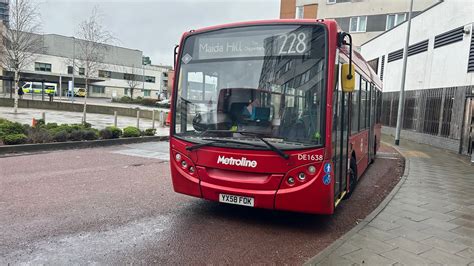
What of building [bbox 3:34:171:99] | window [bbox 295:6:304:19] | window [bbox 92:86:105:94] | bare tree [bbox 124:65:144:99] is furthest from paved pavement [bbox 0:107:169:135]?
bare tree [bbox 124:65:144:99]

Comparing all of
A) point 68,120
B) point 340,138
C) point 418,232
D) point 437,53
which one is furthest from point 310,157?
point 68,120

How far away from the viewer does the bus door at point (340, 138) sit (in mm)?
4922

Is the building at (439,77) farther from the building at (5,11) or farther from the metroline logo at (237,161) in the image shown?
the building at (5,11)

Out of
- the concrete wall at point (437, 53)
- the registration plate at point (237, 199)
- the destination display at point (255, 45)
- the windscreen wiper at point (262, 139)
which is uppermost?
the concrete wall at point (437, 53)

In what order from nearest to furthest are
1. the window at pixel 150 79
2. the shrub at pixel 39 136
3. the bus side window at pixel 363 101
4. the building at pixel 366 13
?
the bus side window at pixel 363 101 < the shrub at pixel 39 136 < the building at pixel 366 13 < the window at pixel 150 79

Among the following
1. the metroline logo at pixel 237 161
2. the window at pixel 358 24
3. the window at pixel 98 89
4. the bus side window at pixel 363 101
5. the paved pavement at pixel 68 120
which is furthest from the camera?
the window at pixel 98 89

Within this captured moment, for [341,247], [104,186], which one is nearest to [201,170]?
[341,247]

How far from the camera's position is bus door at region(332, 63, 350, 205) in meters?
4.92

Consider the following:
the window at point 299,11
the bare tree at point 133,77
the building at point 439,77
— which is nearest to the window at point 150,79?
the bare tree at point 133,77

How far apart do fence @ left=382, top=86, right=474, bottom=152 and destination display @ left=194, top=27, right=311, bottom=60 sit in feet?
43.8

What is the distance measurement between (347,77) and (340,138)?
3.27 ft

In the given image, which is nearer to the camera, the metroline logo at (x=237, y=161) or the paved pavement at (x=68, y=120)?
the metroline logo at (x=237, y=161)

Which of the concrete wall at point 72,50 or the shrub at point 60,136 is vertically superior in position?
the concrete wall at point 72,50

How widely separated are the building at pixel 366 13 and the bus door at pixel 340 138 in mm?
34175
